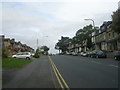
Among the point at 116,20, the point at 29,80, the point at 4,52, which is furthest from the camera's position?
the point at 116,20

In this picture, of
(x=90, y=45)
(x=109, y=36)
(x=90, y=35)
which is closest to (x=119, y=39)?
(x=109, y=36)

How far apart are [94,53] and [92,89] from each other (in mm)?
32952

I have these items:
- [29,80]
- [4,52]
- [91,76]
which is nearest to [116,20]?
[4,52]

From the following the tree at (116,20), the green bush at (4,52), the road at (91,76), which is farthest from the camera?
the tree at (116,20)

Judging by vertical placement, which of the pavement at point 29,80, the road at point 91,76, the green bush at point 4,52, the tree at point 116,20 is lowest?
the pavement at point 29,80

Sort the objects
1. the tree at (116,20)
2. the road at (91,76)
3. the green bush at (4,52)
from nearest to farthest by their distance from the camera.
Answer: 1. the road at (91,76)
2. the green bush at (4,52)
3. the tree at (116,20)

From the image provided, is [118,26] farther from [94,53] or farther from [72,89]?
[72,89]

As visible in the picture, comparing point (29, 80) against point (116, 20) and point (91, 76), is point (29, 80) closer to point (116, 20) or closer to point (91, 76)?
point (91, 76)

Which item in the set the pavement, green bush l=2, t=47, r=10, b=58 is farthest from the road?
green bush l=2, t=47, r=10, b=58

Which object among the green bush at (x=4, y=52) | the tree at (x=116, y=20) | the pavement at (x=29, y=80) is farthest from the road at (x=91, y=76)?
the tree at (x=116, y=20)

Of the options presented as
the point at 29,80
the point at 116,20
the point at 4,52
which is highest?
the point at 116,20

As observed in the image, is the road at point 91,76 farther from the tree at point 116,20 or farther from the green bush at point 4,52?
the tree at point 116,20

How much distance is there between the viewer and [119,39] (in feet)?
152

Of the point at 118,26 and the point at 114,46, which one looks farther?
the point at 114,46
